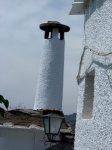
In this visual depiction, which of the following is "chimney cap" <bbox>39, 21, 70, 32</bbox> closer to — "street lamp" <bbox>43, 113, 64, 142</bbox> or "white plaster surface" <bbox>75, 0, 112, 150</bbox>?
"street lamp" <bbox>43, 113, 64, 142</bbox>

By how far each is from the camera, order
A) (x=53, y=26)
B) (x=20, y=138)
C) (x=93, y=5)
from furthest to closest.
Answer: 1. (x=53, y=26)
2. (x=20, y=138)
3. (x=93, y=5)

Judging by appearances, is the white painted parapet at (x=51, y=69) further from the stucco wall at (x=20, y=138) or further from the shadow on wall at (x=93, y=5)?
the shadow on wall at (x=93, y=5)

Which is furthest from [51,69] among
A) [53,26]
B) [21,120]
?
[21,120]

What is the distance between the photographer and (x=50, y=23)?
13539 mm

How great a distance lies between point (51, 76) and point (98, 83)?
786 centimetres

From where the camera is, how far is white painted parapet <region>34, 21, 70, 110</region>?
1281cm

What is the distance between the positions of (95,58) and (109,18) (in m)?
0.64

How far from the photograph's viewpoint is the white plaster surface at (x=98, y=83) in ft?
16.3

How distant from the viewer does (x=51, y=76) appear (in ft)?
43.0

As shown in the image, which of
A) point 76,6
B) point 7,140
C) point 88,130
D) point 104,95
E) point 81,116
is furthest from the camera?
point 7,140

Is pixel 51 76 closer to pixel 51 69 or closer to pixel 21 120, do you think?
pixel 51 69

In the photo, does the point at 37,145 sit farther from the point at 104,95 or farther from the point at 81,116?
the point at 104,95

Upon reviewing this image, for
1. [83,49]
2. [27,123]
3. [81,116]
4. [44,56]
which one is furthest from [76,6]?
[44,56]

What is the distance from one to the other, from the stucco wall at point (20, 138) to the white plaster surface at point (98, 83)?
11.2ft
